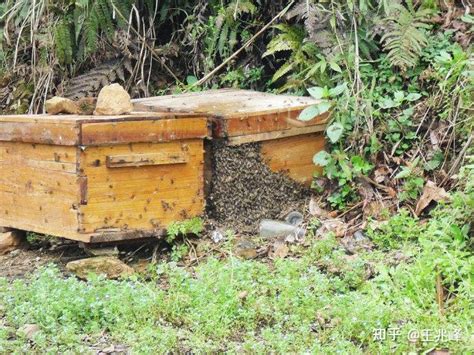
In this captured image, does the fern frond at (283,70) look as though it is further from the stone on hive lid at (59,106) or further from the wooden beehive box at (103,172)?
the stone on hive lid at (59,106)

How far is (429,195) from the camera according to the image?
553 cm

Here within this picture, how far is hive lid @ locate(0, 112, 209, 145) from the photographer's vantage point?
5.32 metres

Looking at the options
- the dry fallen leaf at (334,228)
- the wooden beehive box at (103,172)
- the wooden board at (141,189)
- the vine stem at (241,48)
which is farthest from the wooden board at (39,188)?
the vine stem at (241,48)

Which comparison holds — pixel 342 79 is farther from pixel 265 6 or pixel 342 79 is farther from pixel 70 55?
pixel 70 55

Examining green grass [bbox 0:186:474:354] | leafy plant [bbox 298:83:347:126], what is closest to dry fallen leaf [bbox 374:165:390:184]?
leafy plant [bbox 298:83:347:126]

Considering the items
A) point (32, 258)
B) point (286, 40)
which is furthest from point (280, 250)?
point (286, 40)

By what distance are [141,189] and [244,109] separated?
3.06 feet

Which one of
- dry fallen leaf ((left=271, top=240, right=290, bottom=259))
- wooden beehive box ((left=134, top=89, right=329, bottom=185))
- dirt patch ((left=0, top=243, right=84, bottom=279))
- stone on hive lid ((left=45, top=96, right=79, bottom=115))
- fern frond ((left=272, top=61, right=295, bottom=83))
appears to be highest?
fern frond ((left=272, top=61, right=295, bottom=83))

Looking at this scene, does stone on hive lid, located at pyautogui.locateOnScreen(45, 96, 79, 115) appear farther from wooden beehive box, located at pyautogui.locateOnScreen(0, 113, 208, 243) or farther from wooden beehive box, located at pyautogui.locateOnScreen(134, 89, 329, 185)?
wooden beehive box, located at pyautogui.locateOnScreen(134, 89, 329, 185)

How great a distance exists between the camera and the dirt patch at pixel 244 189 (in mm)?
5906

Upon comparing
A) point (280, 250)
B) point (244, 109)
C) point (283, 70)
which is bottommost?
point (280, 250)

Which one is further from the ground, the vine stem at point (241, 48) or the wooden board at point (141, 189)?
the vine stem at point (241, 48)

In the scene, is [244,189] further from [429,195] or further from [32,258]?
[32,258]

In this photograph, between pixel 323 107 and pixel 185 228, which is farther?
pixel 323 107
